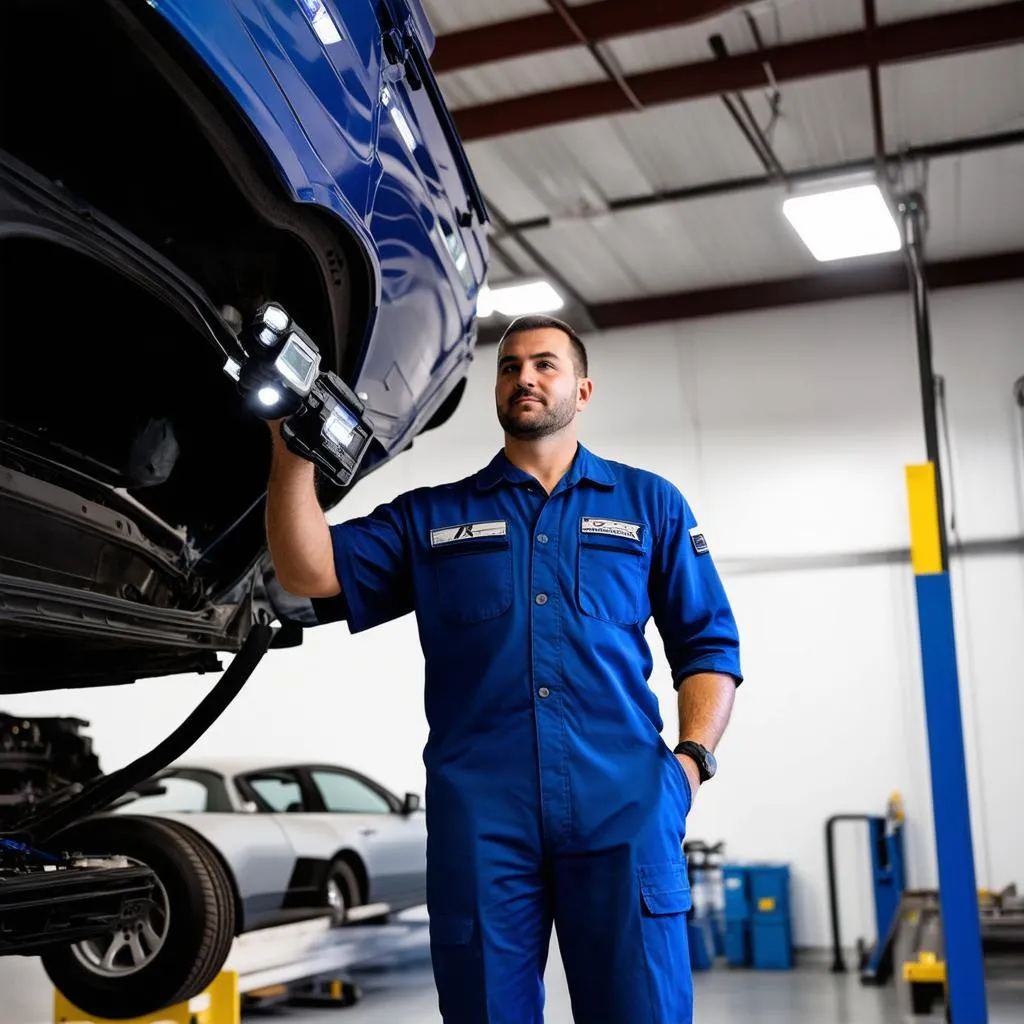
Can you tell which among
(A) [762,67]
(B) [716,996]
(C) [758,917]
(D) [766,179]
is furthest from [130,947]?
(D) [766,179]

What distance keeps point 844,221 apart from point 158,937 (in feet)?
17.1

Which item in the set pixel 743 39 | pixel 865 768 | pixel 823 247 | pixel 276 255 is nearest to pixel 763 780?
pixel 865 768

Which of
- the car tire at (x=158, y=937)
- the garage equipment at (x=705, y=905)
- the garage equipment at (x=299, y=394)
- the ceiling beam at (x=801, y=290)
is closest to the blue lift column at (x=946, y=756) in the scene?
the garage equipment at (x=705, y=905)

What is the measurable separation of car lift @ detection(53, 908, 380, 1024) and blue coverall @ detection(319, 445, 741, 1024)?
211cm

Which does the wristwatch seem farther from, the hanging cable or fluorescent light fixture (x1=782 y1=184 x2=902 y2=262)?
the hanging cable

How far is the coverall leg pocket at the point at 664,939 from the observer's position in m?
1.83

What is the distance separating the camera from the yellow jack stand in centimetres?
368

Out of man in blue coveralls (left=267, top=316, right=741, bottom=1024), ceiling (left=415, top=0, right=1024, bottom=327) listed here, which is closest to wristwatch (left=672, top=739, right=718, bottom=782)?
man in blue coveralls (left=267, top=316, right=741, bottom=1024)

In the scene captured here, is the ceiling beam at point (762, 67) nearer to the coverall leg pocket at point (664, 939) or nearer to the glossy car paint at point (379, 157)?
the glossy car paint at point (379, 157)

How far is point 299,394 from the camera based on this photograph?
163 centimetres

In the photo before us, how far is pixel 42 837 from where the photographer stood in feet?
9.07

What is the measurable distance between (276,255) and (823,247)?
5.72m

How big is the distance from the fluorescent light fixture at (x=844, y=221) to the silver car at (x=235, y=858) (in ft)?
12.5

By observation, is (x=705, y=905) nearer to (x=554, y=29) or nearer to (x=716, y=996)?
(x=716, y=996)
